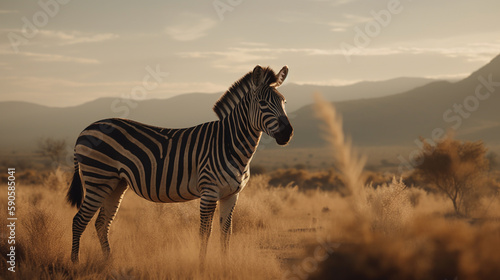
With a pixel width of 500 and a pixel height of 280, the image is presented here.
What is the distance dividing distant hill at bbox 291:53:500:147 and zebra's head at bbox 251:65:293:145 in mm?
77223

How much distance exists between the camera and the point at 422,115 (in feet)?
322

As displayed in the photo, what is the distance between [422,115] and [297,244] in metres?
97.0

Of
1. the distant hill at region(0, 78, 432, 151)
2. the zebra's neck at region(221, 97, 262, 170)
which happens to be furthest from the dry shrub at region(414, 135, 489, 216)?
the distant hill at region(0, 78, 432, 151)

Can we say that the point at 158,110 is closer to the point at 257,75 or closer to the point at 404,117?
the point at 404,117

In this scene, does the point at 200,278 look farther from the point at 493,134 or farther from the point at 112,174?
the point at 493,134

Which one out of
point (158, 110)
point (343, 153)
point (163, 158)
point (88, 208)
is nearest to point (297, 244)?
point (163, 158)

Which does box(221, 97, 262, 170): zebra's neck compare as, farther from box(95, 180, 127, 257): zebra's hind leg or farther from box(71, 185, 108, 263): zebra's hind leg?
box(71, 185, 108, 263): zebra's hind leg

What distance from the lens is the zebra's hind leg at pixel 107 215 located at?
7535 millimetres

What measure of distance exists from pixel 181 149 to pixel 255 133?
1.23 m

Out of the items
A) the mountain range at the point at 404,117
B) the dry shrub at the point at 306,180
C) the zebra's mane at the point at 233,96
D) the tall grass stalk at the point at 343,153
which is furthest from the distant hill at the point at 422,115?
the tall grass stalk at the point at 343,153

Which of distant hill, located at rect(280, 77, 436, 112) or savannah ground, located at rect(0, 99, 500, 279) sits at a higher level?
Result: distant hill, located at rect(280, 77, 436, 112)

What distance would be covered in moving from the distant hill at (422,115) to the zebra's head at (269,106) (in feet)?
253

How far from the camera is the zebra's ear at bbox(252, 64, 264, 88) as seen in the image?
6516 mm

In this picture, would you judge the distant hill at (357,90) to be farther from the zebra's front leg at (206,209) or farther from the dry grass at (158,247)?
the zebra's front leg at (206,209)
